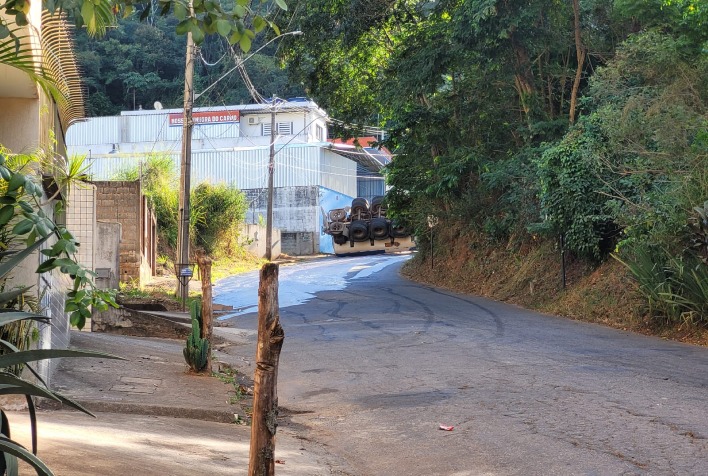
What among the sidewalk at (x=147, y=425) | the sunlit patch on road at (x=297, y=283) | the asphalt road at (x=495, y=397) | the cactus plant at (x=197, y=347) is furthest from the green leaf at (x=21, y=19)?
the sunlit patch on road at (x=297, y=283)

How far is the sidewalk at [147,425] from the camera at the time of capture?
6.19 m

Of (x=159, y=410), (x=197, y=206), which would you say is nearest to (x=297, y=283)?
(x=197, y=206)

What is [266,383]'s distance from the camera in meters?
5.18

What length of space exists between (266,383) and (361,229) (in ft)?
141

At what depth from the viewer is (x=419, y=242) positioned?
33125 mm

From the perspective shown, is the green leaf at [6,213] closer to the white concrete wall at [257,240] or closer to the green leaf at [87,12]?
the green leaf at [87,12]

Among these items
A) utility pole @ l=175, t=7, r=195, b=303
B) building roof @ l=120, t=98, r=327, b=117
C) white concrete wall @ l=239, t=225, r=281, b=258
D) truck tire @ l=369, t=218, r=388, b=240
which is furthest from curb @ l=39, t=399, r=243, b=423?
building roof @ l=120, t=98, r=327, b=117

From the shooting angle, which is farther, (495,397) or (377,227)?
(377,227)

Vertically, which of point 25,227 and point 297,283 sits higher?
point 25,227

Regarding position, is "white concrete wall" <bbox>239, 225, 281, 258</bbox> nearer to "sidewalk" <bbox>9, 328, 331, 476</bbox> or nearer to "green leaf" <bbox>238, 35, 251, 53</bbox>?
"sidewalk" <bbox>9, 328, 331, 476</bbox>

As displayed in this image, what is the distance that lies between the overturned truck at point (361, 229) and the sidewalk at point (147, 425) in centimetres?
3508

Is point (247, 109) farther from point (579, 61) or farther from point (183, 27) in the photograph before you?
point (183, 27)

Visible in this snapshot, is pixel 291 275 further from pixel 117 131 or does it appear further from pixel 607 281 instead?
pixel 117 131

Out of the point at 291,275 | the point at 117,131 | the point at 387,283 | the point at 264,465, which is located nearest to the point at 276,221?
the point at 117,131
